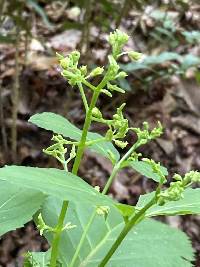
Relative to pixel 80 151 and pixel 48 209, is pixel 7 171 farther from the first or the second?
pixel 48 209

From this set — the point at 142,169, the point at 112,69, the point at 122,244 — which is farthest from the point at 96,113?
the point at 122,244

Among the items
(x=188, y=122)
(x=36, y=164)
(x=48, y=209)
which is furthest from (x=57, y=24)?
(x=48, y=209)

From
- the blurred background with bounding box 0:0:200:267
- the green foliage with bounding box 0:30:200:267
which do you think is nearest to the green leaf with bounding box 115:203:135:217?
the green foliage with bounding box 0:30:200:267

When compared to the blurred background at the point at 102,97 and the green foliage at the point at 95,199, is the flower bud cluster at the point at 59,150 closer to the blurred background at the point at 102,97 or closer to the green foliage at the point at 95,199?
the green foliage at the point at 95,199

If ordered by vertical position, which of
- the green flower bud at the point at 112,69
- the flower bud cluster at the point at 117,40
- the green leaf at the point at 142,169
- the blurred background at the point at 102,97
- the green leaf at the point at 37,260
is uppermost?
the flower bud cluster at the point at 117,40

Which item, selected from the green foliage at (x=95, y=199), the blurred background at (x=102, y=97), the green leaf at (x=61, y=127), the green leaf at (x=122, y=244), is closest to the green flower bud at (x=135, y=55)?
the green foliage at (x=95, y=199)

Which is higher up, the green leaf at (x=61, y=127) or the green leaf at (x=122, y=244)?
the green leaf at (x=61, y=127)
